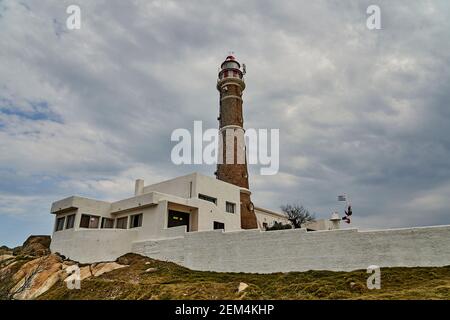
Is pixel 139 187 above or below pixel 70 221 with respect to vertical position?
above

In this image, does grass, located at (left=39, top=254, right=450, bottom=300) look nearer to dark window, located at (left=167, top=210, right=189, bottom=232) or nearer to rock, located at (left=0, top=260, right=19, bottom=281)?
rock, located at (left=0, top=260, right=19, bottom=281)

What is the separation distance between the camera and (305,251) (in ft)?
52.9

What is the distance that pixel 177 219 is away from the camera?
24.0 metres

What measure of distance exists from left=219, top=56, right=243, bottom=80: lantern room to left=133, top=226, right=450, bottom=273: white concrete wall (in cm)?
1972

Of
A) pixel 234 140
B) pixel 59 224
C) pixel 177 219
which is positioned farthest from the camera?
pixel 234 140

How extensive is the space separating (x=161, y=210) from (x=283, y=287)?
11.4 m

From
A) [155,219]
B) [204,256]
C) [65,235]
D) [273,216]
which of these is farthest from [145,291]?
[273,216]

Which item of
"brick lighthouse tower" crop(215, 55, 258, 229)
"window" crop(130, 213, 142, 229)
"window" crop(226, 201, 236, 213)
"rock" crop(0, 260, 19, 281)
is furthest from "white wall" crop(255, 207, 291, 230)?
"rock" crop(0, 260, 19, 281)

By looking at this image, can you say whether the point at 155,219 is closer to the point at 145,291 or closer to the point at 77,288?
the point at 77,288

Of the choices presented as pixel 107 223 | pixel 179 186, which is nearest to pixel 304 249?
pixel 179 186

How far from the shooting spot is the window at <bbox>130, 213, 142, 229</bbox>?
79.3ft

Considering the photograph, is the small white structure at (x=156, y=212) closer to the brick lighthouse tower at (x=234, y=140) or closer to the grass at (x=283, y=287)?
the brick lighthouse tower at (x=234, y=140)

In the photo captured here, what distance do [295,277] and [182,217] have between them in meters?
11.3

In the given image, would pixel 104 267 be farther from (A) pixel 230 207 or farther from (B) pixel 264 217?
(B) pixel 264 217
